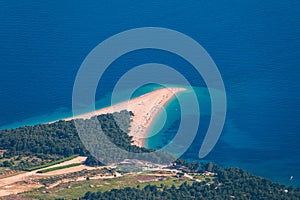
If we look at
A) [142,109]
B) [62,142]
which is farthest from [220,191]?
[142,109]

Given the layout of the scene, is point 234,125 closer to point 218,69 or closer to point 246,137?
point 246,137

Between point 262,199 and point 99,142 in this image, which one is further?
point 99,142

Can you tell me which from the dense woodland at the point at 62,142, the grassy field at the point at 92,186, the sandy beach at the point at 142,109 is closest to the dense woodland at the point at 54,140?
the dense woodland at the point at 62,142

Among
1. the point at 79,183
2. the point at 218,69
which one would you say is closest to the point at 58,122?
the point at 79,183

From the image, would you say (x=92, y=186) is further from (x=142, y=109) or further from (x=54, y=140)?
(x=142, y=109)

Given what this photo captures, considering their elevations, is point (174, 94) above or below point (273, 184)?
above
